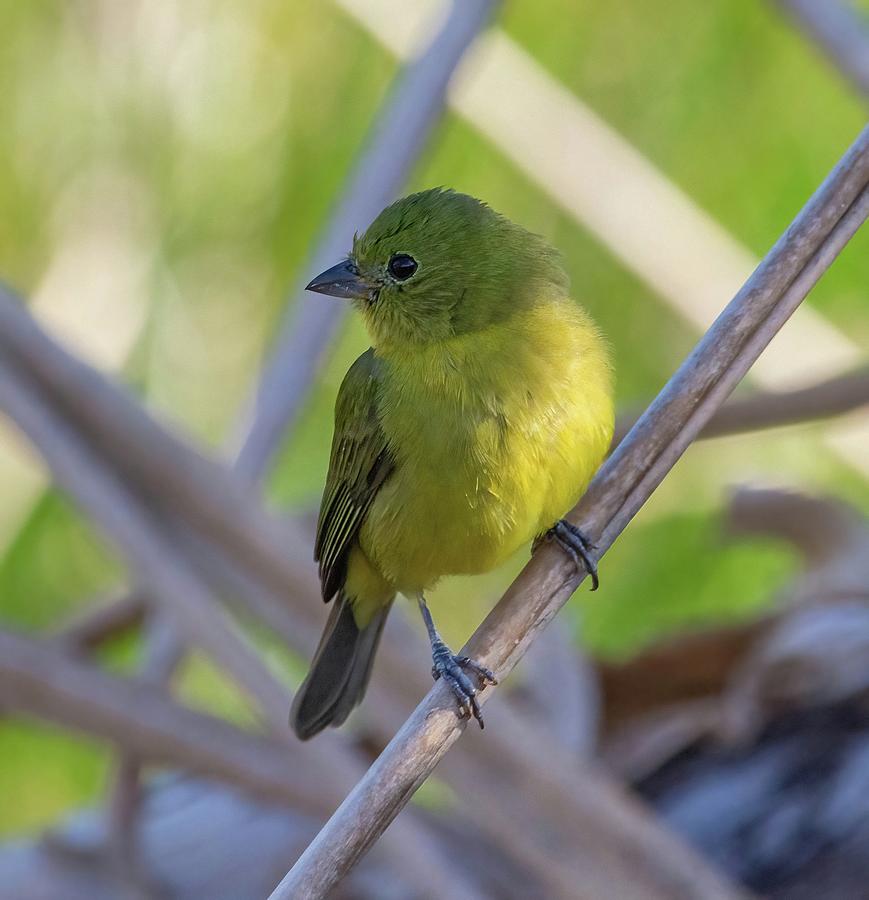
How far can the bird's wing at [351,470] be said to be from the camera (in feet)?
8.61

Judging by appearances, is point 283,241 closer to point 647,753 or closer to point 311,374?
point 311,374

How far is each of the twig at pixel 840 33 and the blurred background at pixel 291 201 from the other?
48.0 inches

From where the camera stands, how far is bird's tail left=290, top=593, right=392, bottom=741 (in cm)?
267

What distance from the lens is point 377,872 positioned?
305 cm

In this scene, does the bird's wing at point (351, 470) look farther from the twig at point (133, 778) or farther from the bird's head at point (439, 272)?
the twig at point (133, 778)

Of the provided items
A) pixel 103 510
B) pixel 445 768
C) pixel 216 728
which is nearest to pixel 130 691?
pixel 216 728

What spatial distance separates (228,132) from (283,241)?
39 cm

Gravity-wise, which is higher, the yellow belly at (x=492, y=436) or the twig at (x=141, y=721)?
the yellow belly at (x=492, y=436)

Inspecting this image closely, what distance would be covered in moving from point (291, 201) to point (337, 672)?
2368 mm

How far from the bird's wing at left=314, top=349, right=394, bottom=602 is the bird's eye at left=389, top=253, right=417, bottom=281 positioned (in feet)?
0.50

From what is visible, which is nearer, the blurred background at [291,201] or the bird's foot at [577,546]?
the bird's foot at [577,546]

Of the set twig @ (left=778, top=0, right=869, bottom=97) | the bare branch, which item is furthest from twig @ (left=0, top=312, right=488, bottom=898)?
twig @ (left=778, top=0, right=869, bottom=97)

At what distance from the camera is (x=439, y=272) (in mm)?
2660

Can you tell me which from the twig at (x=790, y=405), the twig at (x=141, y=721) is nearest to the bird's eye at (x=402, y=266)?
the twig at (x=790, y=405)
